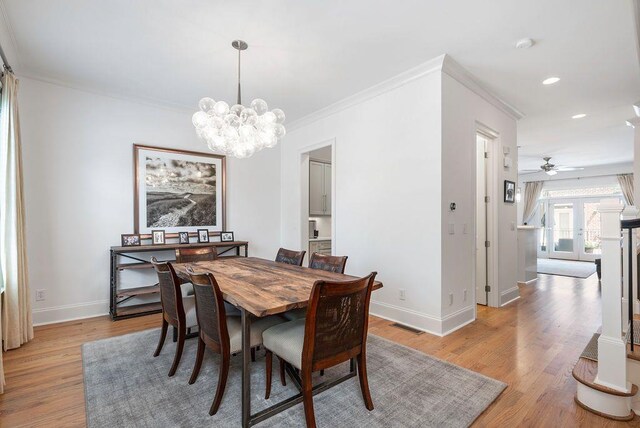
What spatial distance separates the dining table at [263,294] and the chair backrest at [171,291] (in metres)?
0.10

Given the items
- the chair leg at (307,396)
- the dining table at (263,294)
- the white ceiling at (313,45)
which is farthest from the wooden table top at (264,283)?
the white ceiling at (313,45)

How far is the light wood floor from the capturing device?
1.87 m

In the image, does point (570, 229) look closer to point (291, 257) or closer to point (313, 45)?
point (291, 257)

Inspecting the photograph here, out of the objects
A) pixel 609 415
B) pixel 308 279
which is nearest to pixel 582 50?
pixel 609 415

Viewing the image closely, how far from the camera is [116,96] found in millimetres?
3854

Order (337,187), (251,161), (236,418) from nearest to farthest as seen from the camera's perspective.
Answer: (236,418), (337,187), (251,161)

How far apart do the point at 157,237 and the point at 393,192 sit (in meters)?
3.04

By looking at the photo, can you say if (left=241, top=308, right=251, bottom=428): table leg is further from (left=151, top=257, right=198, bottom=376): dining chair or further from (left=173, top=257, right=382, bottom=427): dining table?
(left=151, top=257, right=198, bottom=376): dining chair

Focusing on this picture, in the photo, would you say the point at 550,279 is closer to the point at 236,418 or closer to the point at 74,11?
the point at 236,418

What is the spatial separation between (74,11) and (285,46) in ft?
5.28

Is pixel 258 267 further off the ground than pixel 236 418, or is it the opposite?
pixel 258 267

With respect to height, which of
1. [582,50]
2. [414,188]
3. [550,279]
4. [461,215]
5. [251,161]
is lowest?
[550,279]

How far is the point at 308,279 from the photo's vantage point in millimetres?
2334

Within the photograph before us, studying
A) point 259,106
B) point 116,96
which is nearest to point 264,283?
point 259,106
